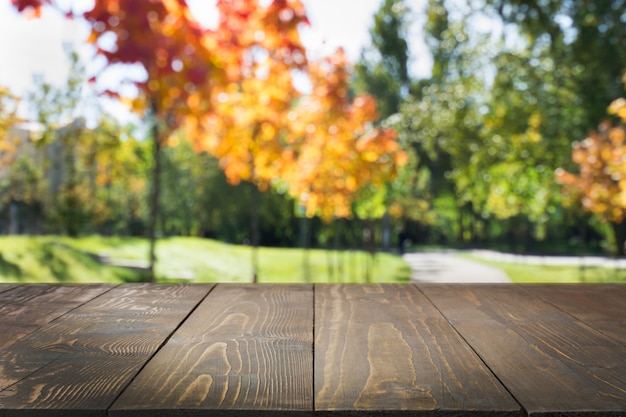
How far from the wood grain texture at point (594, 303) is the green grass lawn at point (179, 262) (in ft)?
7.29

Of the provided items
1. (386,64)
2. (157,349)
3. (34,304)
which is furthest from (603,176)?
(157,349)

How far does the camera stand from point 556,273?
13.9ft

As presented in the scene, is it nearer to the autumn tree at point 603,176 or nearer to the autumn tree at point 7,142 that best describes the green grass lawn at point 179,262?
the autumn tree at point 7,142

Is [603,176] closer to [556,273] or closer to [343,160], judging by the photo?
[556,273]

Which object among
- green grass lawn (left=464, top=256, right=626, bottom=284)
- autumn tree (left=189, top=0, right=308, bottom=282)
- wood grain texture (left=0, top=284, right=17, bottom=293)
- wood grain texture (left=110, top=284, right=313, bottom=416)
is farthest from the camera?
green grass lawn (left=464, top=256, right=626, bottom=284)

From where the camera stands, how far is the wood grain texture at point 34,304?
1.20m

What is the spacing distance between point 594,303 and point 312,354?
89 cm

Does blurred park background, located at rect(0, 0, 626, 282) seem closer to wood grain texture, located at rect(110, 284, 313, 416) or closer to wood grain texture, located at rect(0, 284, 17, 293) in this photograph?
wood grain texture, located at rect(0, 284, 17, 293)

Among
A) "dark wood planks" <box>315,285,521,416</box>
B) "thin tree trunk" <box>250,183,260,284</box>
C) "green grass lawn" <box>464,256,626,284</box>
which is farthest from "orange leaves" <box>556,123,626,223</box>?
"dark wood planks" <box>315,285,521,416</box>

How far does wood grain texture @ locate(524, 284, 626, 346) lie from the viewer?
4.11 feet

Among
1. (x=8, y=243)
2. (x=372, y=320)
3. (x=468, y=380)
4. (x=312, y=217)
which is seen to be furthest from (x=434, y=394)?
(x=8, y=243)

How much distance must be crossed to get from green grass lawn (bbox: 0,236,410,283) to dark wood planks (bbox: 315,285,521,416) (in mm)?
2751

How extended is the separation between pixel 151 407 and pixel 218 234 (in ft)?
11.4

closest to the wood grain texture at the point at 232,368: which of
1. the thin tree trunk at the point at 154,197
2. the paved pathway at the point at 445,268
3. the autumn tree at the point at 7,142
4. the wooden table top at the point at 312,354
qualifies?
the wooden table top at the point at 312,354
